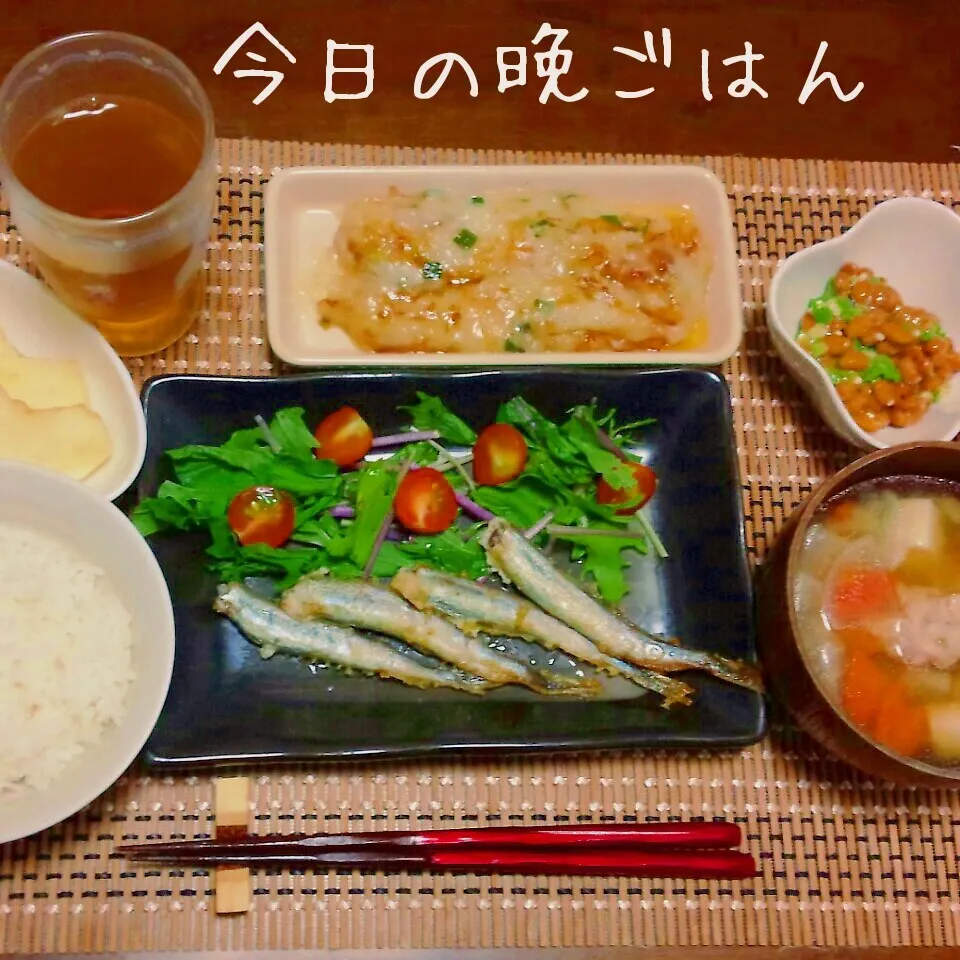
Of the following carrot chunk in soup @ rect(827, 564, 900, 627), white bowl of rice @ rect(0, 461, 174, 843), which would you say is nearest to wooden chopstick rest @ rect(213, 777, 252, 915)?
white bowl of rice @ rect(0, 461, 174, 843)

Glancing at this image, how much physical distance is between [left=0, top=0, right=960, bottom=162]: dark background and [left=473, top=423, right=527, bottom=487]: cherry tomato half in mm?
774

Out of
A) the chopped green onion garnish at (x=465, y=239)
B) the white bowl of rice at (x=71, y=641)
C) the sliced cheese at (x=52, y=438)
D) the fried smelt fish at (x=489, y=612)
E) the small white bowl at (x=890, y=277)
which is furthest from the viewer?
the chopped green onion garnish at (x=465, y=239)

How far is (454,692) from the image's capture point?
6.03ft

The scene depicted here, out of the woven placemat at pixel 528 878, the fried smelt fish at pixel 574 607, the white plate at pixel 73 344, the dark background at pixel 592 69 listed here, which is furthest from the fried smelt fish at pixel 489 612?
the dark background at pixel 592 69

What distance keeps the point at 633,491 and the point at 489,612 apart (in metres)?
0.39

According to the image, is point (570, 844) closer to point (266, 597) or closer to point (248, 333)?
point (266, 597)

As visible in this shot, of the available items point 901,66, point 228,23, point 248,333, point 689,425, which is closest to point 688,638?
point 689,425

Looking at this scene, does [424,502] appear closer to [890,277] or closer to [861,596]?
[861,596]

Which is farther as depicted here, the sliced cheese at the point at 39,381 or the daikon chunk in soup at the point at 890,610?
the sliced cheese at the point at 39,381

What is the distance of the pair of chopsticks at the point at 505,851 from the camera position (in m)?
1.69

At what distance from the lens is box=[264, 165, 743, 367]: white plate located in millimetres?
1956

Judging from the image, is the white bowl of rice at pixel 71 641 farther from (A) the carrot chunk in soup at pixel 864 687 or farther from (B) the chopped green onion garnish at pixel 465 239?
(A) the carrot chunk in soup at pixel 864 687

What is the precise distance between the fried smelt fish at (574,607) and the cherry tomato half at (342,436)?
0.32 metres

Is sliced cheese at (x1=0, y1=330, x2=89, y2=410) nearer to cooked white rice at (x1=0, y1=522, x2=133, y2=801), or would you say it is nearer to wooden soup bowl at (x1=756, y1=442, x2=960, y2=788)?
cooked white rice at (x1=0, y1=522, x2=133, y2=801)
